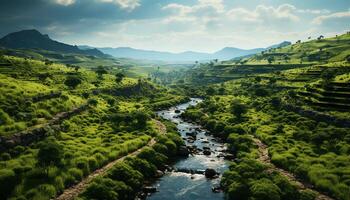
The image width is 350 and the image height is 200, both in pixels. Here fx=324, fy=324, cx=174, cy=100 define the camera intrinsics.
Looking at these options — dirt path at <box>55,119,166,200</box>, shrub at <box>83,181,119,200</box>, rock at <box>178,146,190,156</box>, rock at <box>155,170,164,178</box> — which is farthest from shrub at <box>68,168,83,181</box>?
rock at <box>178,146,190,156</box>

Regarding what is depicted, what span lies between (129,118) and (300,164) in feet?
229

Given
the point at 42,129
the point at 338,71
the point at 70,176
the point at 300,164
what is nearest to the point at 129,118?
the point at 42,129

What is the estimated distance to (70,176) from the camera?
67625mm

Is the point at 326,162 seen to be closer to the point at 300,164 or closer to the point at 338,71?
the point at 300,164

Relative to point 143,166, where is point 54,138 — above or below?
above

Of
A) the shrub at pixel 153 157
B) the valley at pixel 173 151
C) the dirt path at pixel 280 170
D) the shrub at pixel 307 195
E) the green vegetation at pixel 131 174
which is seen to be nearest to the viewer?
the shrub at pixel 307 195

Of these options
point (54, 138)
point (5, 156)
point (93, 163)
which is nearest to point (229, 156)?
point (93, 163)

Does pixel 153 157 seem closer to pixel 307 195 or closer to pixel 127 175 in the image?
pixel 127 175

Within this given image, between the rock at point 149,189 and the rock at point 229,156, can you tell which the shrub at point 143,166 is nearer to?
Result: the rock at point 149,189

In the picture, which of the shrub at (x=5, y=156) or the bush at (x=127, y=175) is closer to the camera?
the bush at (x=127, y=175)

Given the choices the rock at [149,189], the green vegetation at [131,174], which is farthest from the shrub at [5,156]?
the rock at [149,189]

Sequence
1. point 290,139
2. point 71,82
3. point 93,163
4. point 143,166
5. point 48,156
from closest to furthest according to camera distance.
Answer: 1. point 48,156
2. point 93,163
3. point 143,166
4. point 290,139
5. point 71,82

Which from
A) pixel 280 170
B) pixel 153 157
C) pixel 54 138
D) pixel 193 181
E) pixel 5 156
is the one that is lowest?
pixel 193 181

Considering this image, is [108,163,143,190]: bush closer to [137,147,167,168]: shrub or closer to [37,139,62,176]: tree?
[137,147,167,168]: shrub
